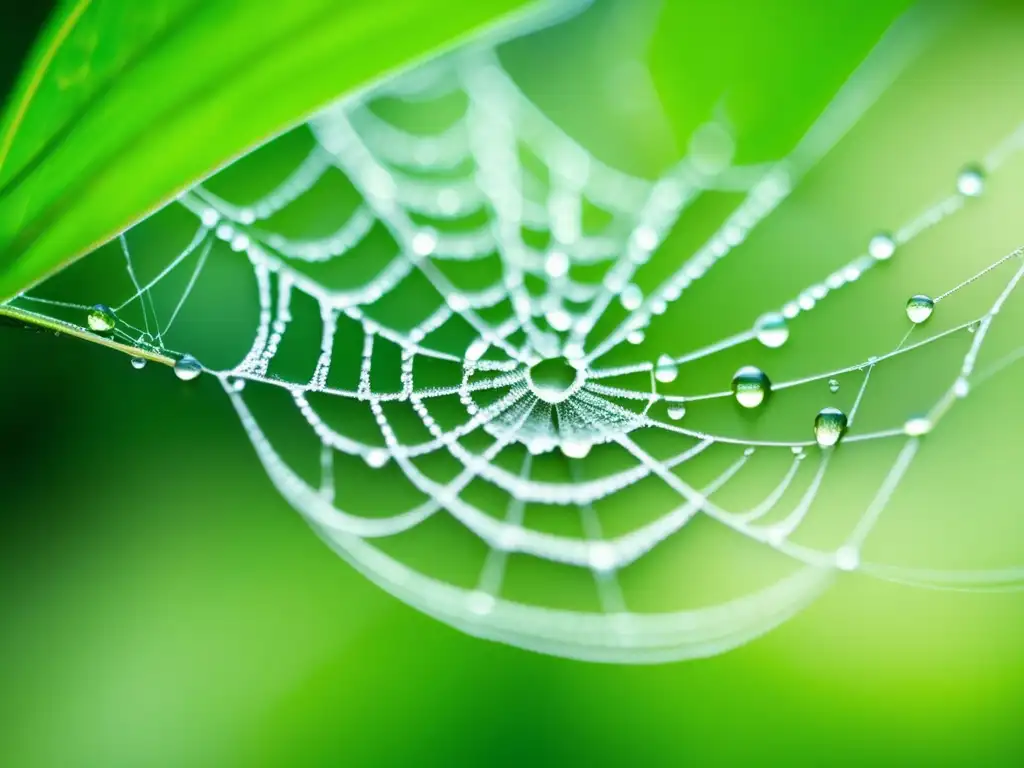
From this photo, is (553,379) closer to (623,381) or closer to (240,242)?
(623,381)

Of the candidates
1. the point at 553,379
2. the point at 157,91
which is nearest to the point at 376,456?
the point at 553,379

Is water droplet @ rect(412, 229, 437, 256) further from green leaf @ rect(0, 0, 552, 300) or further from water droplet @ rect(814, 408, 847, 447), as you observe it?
green leaf @ rect(0, 0, 552, 300)

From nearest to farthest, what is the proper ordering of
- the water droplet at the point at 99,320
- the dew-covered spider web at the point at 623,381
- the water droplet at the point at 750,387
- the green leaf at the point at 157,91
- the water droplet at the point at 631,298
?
1. the green leaf at the point at 157,91
2. the water droplet at the point at 99,320
3. the water droplet at the point at 750,387
4. the dew-covered spider web at the point at 623,381
5. the water droplet at the point at 631,298

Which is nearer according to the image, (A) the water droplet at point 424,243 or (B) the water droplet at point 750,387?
(B) the water droplet at point 750,387

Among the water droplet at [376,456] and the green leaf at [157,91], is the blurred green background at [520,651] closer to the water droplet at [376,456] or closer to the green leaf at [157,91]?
the water droplet at [376,456]

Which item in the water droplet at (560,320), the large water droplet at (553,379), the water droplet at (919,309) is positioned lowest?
the large water droplet at (553,379)

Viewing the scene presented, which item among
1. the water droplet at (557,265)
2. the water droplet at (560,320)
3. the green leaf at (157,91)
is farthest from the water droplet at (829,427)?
the green leaf at (157,91)
